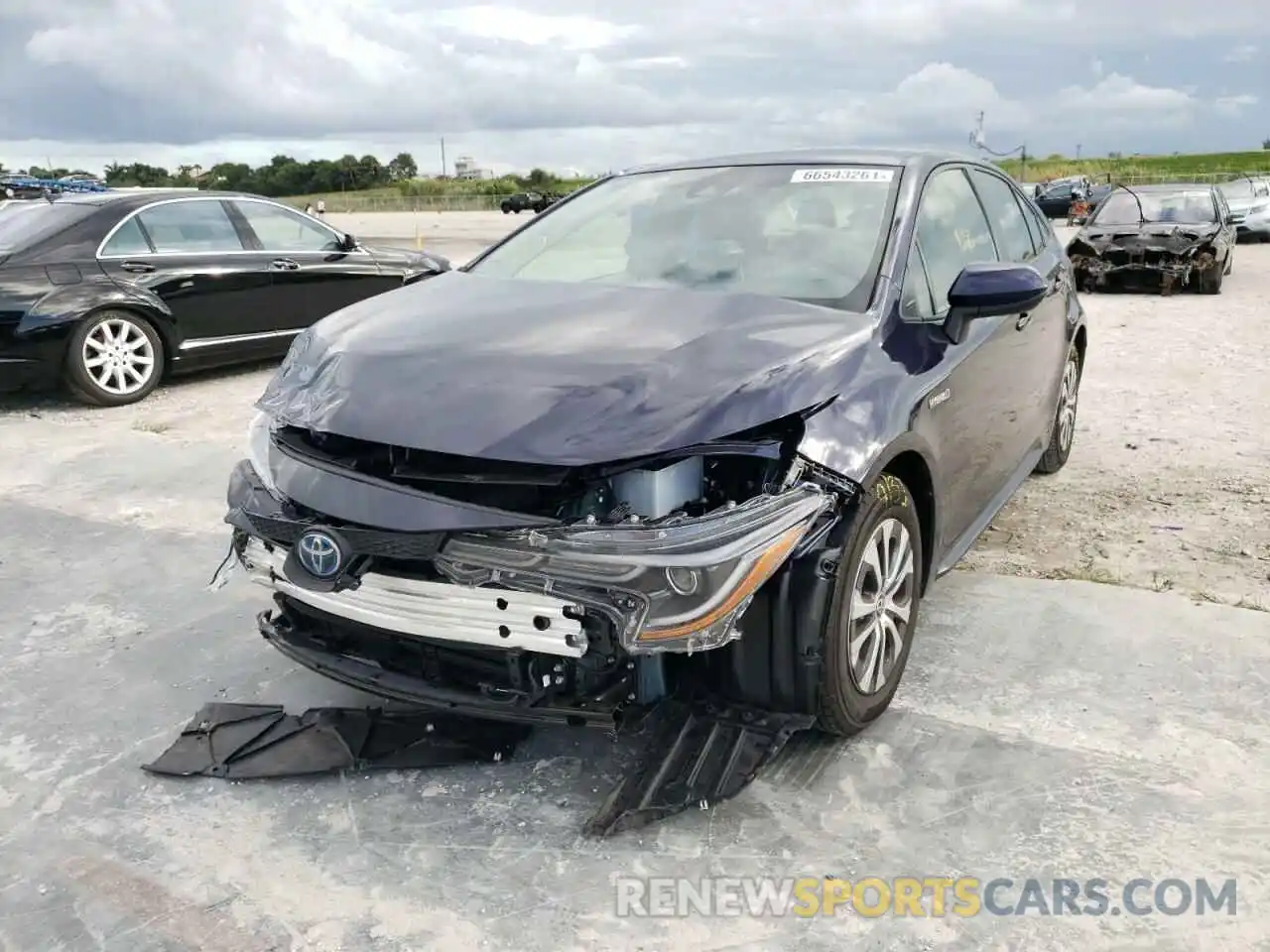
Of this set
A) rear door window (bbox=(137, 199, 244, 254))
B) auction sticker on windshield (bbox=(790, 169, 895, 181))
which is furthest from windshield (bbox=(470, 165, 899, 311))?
rear door window (bbox=(137, 199, 244, 254))

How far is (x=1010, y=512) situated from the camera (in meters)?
5.07

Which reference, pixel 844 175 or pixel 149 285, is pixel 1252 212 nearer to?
pixel 149 285

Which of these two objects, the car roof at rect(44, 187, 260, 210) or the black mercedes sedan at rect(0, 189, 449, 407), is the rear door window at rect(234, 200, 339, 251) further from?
the car roof at rect(44, 187, 260, 210)

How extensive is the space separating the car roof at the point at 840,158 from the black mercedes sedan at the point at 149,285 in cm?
367

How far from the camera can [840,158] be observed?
12.8 feet

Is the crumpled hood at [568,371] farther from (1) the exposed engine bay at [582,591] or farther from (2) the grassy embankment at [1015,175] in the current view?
(2) the grassy embankment at [1015,175]

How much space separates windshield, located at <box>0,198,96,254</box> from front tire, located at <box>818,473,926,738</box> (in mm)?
6630

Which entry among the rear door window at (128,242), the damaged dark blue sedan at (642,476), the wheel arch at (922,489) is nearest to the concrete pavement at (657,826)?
the damaged dark blue sedan at (642,476)

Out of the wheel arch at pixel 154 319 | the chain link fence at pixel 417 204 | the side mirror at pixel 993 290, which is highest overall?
the chain link fence at pixel 417 204

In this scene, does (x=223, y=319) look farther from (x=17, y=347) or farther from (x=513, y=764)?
(x=513, y=764)

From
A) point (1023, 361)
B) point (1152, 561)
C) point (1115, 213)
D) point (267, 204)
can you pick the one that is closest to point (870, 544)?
point (1023, 361)

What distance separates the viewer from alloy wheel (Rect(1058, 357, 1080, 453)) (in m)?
5.43

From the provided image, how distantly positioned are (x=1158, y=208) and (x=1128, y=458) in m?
8.99

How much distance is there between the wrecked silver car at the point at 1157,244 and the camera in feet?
41.1
